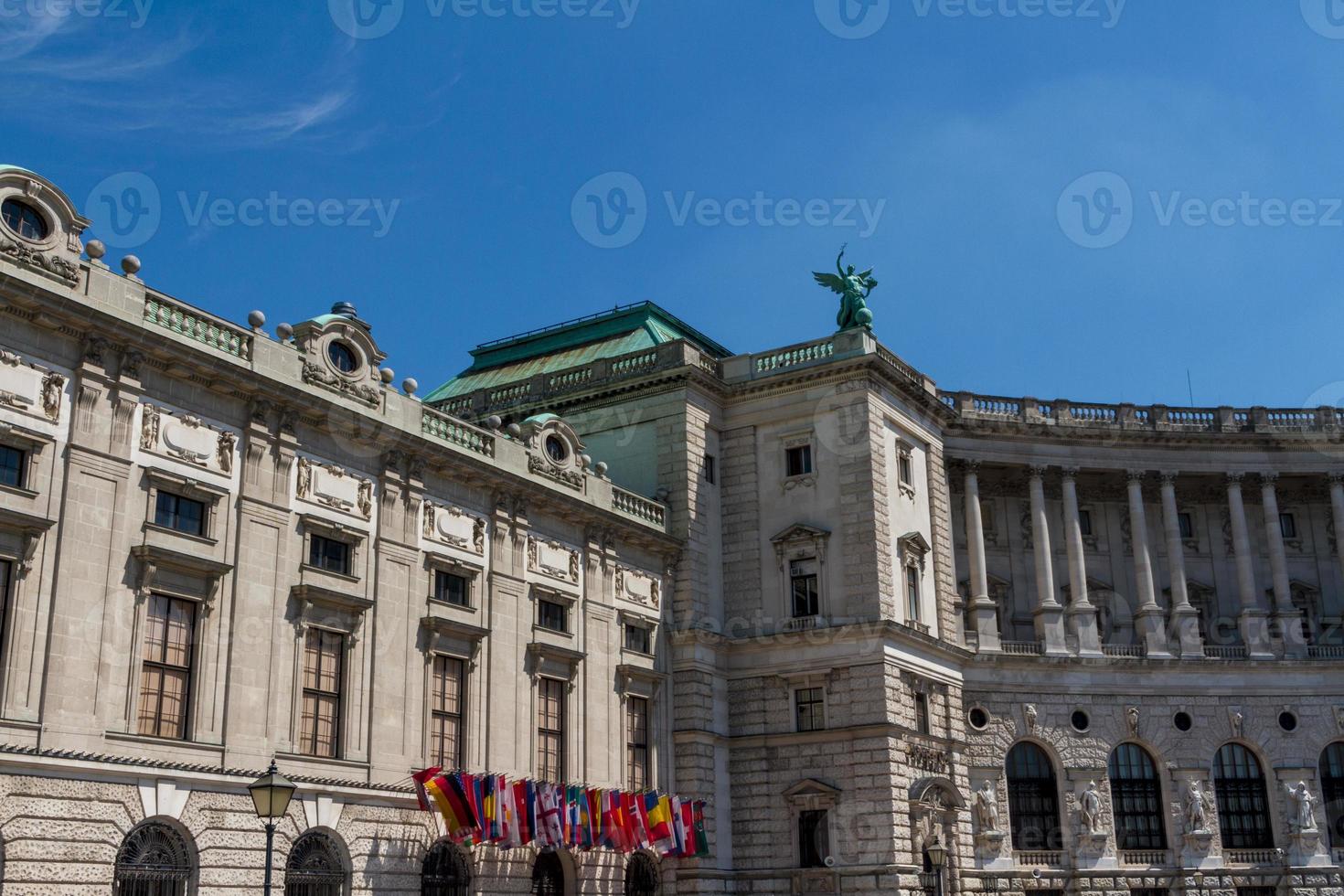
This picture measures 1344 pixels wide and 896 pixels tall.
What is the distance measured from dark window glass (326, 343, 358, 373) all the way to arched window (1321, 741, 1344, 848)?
4489 cm

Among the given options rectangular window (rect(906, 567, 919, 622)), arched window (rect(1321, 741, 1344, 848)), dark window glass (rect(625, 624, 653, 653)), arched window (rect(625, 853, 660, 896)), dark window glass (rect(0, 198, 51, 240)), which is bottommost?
arched window (rect(625, 853, 660, 896))

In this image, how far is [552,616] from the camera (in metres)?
47.7

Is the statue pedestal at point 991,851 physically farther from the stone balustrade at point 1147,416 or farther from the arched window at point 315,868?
the arched window at point 315,868

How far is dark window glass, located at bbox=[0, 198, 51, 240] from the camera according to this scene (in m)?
33.1

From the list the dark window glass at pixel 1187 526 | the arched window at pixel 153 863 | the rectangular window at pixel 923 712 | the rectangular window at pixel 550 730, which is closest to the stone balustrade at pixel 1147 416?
the dark window glass at pixel 1187 526

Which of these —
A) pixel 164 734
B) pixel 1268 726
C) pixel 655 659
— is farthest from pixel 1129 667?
pixel 164 734

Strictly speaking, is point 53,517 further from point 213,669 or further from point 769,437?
point 769,437

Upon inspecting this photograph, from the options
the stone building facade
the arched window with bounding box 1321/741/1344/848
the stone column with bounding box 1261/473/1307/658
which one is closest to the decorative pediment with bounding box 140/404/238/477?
the stone building facade

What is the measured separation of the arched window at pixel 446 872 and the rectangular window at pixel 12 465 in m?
15.9

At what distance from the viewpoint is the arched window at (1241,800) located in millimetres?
60250

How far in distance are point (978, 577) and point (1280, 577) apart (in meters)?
14.0

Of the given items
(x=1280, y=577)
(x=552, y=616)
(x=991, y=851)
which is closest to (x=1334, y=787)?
(x=1280, y=577)

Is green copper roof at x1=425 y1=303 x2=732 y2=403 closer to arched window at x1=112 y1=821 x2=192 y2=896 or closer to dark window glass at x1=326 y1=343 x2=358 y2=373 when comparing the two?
dark window glass at x1=326 y1=343 x2=358 y2=373

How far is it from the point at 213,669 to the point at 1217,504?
49.2 metres
